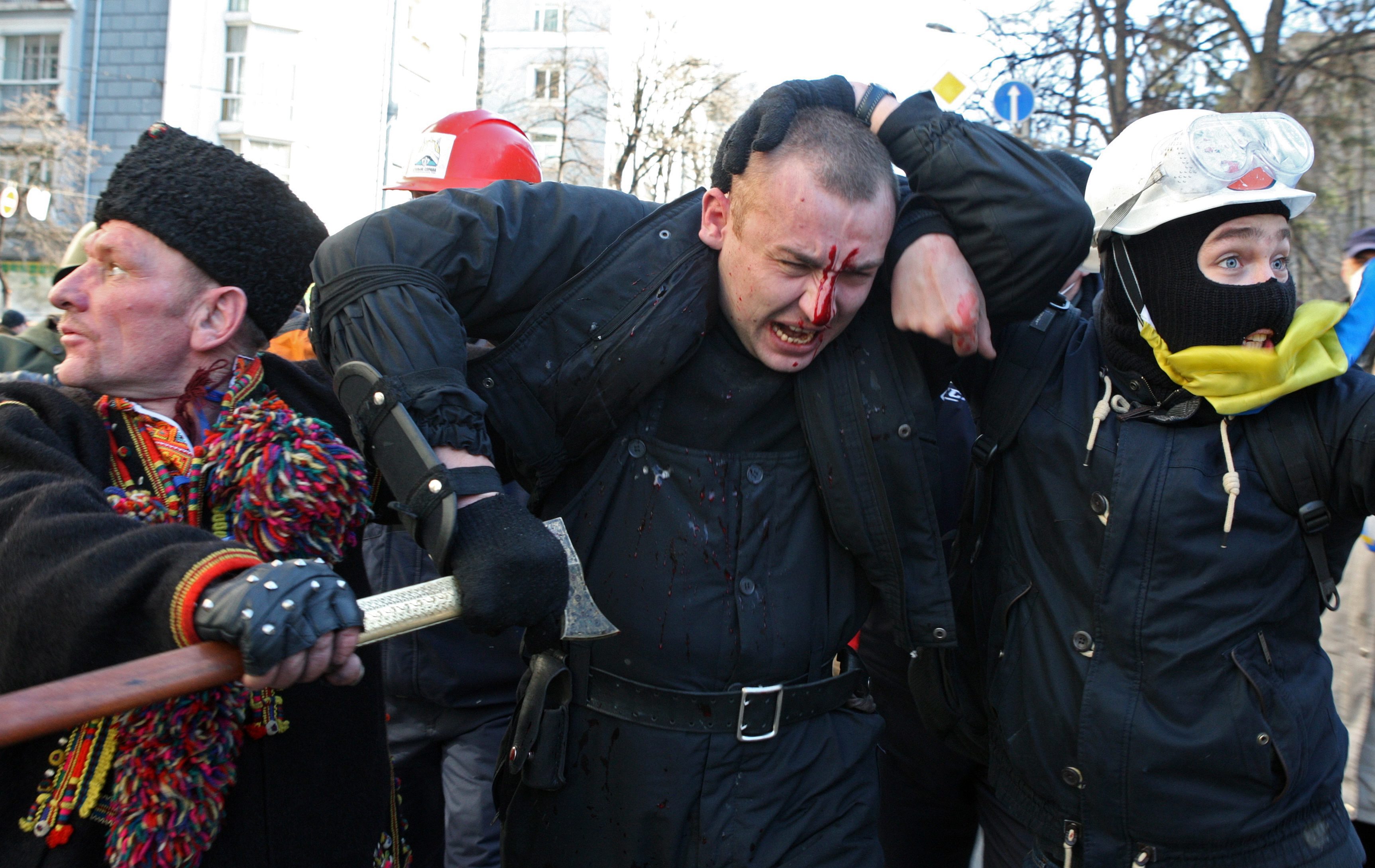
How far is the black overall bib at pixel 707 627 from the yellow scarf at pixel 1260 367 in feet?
2.42

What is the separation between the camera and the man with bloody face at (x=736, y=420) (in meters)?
1.90

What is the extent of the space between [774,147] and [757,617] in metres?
0.87

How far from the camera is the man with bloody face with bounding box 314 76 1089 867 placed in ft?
6.22

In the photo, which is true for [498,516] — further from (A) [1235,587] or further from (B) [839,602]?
(A) [1235,587]

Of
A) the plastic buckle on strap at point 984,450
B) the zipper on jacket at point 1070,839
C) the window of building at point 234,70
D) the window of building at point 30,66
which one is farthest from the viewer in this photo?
the window of building at point 234,70

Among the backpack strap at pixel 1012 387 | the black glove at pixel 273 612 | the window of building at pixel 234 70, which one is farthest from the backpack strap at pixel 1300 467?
the window of building at pixel 234 70

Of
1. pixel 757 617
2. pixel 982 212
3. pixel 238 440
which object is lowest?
pixel 757 617

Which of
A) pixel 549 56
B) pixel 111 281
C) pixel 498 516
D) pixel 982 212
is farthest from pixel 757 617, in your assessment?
pixel 549 56

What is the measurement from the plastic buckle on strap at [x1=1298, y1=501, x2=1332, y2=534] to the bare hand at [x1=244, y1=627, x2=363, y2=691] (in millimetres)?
1655

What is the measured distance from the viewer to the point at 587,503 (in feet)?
6.56

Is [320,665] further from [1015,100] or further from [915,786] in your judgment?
[1015,100]

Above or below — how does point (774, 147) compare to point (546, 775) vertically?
above

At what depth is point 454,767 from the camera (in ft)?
9.55

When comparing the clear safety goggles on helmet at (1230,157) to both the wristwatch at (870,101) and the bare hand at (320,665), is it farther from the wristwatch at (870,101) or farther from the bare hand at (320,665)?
the bare hand at (320,665)
